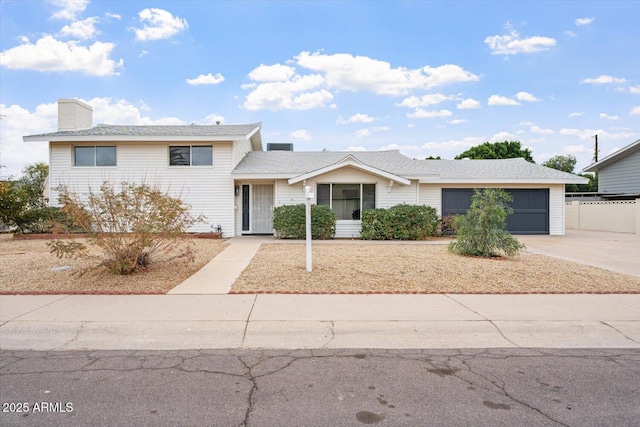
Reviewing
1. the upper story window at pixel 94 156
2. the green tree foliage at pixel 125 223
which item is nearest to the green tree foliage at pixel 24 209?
the upper story window at pixel 94 156

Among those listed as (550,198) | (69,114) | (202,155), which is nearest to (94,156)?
(69,114)

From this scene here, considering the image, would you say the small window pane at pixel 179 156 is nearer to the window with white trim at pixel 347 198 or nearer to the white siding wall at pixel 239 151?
the white siding wall at pixel 239 151

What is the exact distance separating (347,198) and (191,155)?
6967mm

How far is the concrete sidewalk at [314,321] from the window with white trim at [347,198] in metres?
10.3

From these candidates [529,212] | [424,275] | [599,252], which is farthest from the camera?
[529,212]

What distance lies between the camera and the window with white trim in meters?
17.3

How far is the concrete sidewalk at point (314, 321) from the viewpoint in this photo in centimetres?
513

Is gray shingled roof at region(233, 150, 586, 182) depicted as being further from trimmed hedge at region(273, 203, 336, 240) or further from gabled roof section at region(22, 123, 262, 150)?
trimmed hedge at region(273, 203, 336, 240)

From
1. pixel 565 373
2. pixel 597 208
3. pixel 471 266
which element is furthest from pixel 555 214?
pixel 565 373

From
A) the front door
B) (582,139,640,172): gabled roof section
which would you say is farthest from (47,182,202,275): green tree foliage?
(582,139,640,172): gabled roof section

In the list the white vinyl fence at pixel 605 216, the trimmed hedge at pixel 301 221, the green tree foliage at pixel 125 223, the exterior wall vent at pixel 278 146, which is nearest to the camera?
the green tree foliage at pixel 125 223

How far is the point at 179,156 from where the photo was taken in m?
17.5

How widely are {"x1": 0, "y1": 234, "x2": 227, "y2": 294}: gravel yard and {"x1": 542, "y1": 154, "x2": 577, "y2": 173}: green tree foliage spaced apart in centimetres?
5501

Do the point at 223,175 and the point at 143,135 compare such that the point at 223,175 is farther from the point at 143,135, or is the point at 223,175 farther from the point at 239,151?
the point at 143,135
